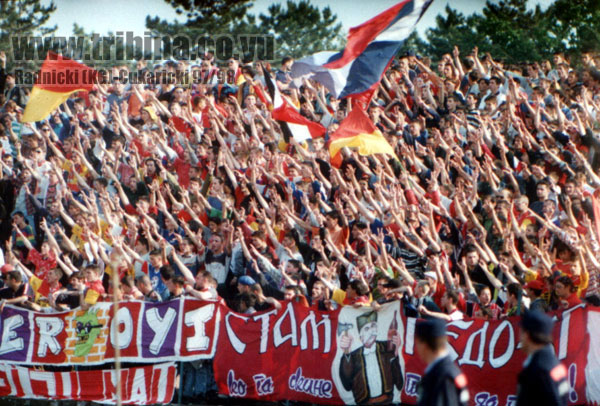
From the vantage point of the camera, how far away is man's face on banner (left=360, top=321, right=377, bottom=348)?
1146 cm

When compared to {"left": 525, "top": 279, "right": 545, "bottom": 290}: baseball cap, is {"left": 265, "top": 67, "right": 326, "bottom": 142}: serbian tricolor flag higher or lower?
higher

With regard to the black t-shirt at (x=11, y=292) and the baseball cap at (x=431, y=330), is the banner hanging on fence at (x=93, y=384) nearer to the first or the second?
the black t-shirt at (x=11, y=292)

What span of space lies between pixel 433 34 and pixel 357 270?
39.4 meters

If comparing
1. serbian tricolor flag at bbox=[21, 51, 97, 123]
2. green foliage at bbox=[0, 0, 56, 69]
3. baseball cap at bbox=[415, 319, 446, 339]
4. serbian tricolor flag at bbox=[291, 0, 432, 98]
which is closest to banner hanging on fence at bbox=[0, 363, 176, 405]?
serbian tricolor flag at bbox=[291, 0, 432, 98]

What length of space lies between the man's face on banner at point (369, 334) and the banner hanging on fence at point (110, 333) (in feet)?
6.20

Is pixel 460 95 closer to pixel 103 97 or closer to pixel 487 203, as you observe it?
pixel 487 203

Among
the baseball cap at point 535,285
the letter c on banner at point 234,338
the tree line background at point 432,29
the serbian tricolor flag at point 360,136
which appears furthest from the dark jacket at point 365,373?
the tree line background at point 432,29

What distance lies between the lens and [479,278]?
12438 mm

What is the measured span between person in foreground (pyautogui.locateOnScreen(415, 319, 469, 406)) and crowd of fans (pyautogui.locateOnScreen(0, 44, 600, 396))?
4.22 metres

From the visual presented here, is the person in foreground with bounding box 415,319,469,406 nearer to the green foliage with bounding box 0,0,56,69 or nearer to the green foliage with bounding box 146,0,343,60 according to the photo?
the green foliage with bounding box 146,0,343,60

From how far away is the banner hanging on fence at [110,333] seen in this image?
40.8 feet

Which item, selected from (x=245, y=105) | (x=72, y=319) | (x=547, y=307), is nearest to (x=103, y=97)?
(x=245, y=105)

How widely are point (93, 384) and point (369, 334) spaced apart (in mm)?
3640

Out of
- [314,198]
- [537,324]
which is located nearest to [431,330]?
[537,324]
